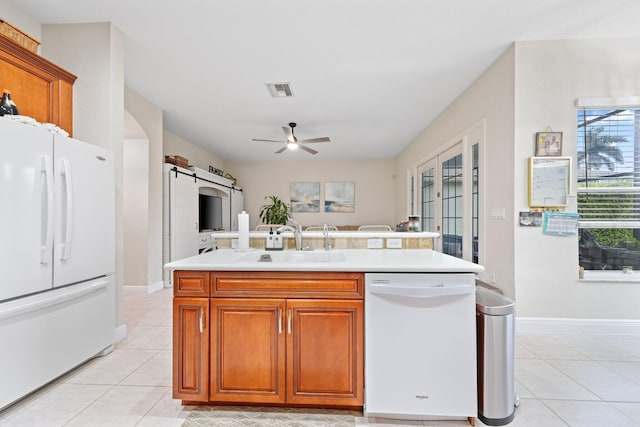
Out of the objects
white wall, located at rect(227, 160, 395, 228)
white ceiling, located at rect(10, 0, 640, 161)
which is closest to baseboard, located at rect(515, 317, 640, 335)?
white ceiling, located at rect(10, 0, 640, 161)

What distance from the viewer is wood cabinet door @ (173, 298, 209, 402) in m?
1.62

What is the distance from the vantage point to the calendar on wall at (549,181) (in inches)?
110

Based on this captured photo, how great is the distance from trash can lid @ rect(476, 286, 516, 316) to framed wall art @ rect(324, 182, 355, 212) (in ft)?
21.6

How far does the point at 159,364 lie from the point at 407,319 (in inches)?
74.8

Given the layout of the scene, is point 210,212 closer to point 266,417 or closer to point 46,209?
point 46,209

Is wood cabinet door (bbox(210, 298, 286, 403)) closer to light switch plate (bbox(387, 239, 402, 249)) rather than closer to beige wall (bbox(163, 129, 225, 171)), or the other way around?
light switch plate (bbox(387, 239, 402, 249))

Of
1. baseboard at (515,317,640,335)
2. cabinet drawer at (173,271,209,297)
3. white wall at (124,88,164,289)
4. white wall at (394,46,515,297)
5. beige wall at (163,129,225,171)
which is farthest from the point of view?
beige wall at (163,129,225,171)

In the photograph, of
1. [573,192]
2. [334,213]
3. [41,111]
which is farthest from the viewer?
[334,213]

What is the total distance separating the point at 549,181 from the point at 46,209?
13.1ft

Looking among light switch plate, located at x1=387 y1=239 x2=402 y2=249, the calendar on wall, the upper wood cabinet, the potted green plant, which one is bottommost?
light switch plate, located at x1=387 y1=239 x2=402 y2=249

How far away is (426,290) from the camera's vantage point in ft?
5.00

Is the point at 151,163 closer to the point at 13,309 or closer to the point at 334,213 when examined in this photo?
the point at 13,309

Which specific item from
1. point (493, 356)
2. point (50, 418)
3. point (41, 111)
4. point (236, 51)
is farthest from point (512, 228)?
point (41, 111)

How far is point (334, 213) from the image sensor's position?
829cm
